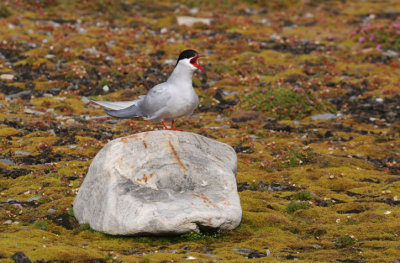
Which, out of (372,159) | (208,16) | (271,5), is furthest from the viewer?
(271,5)

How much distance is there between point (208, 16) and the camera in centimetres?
3334

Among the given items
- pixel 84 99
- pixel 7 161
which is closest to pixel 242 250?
pixel 7 161

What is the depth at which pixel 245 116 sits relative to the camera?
20.9m

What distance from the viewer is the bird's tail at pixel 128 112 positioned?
40.8 feet

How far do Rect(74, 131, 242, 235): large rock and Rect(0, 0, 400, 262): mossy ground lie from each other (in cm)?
38

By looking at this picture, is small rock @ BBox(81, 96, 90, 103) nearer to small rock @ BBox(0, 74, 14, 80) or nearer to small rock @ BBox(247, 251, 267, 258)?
small rock @ BBox(0, 74, 14, 80)

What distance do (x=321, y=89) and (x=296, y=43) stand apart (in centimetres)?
690

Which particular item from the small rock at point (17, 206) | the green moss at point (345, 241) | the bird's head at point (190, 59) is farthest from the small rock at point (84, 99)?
the green moss at point (345, 241)

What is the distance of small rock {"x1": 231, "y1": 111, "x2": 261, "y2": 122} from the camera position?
20681 mm

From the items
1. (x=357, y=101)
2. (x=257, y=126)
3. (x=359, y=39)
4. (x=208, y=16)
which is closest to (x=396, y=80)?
(x=357, y=101)

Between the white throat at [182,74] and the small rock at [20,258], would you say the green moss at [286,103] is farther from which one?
the small rock at [20,258]

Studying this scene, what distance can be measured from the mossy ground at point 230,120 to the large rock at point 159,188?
0.38m

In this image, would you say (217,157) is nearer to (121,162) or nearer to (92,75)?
(121,162)

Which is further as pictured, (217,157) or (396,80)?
(396,80)
